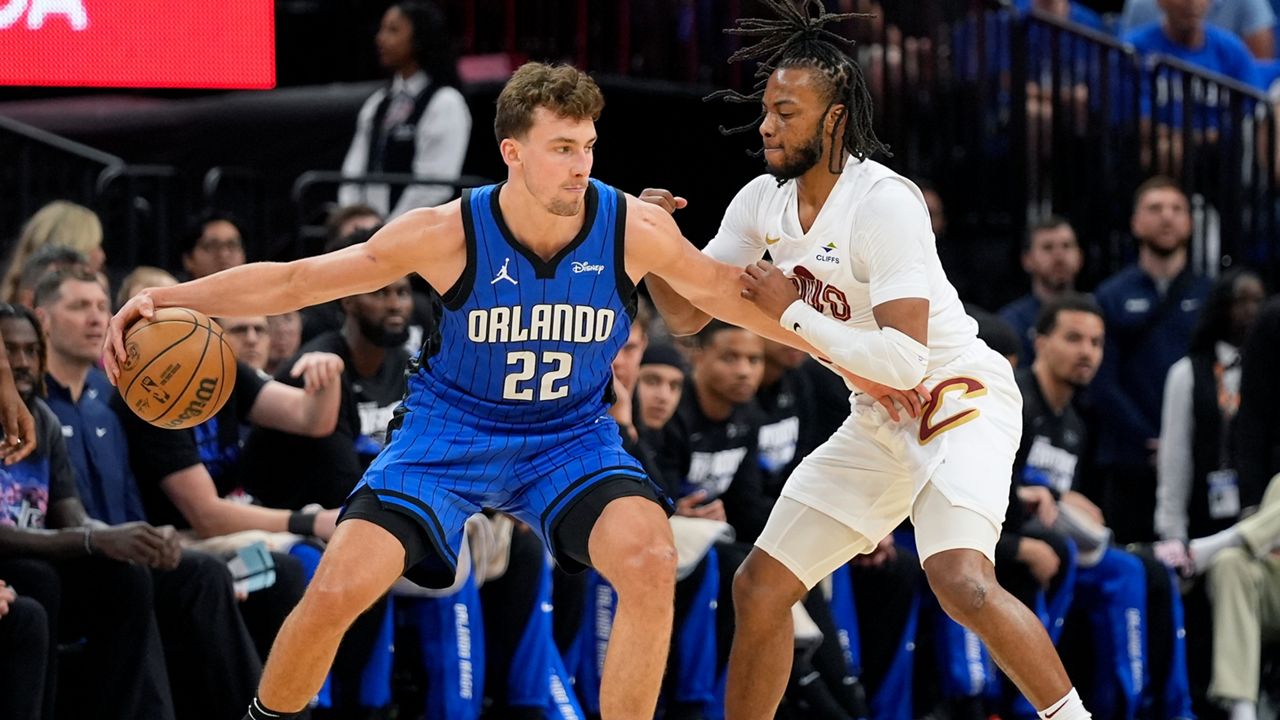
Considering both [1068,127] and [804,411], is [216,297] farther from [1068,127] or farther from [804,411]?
[1068,127]

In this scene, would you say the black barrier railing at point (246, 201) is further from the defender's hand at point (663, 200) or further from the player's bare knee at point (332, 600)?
the player's bare knee at point (332, 600)

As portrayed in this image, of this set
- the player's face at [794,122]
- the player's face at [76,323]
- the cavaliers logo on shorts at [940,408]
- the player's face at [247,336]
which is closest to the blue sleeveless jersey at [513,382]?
the player's face at [794,122]

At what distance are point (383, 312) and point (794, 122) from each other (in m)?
2.29

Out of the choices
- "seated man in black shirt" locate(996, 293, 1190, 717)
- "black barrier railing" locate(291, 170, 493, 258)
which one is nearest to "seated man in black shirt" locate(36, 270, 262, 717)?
"black barrier railing" locate(291, 170, 493, 258)

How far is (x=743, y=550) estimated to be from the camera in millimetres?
7797

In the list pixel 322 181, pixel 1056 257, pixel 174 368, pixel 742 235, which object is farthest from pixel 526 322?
pixel 1056 257

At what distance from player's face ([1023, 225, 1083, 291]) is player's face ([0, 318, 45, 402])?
5.31 meters

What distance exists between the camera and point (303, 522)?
6.89m

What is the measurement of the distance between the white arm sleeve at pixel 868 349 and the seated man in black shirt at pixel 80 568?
2.22 metres

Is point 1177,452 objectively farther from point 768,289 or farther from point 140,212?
point 140,212

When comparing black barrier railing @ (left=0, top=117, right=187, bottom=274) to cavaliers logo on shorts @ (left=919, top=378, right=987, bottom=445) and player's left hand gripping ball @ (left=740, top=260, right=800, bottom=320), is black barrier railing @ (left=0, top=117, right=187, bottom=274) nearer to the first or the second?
player's left hand gripping ball @ (left=740, top=260, right=800, bottom=320)

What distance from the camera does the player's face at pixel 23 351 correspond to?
6.36 metres

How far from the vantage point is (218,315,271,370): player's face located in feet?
24.0

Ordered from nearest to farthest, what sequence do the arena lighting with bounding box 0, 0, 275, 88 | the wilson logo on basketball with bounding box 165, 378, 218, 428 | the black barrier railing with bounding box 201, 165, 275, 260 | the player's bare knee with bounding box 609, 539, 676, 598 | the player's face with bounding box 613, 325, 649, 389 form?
the player's bare knee with bounding box 609, 539, 676, 598
the wilson logo on basketball with bounding box 165, 378, 218, 428
the arena lighting with bounding box 0, 0, 275, 88
the player's face with bounding box 613, 325, 649, 389
the black barrier railing with bounding box 201, 165, 275, 260
